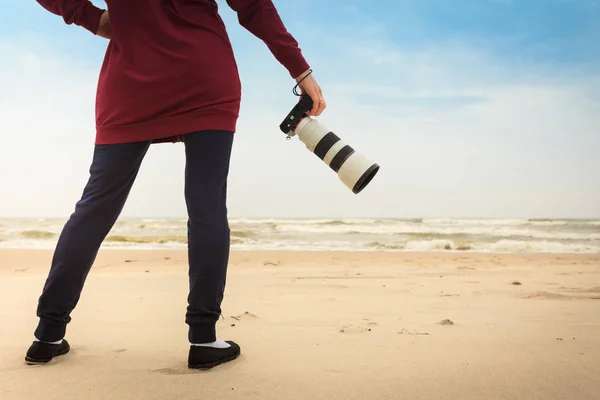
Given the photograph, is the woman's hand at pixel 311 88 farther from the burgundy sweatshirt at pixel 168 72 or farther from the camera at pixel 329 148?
the burgundy sweatshirt at pixel 168 72

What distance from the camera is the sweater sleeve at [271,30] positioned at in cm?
184

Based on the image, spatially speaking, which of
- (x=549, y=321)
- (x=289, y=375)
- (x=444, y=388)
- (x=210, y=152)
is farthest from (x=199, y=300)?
(x=549, y=321)

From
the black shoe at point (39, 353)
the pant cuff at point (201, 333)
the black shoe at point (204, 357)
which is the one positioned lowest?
the black shoe at point (39, 353)

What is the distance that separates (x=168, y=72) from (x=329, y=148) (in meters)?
0.62

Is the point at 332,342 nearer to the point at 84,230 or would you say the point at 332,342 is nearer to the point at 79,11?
the point at 84,230

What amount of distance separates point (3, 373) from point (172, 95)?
1.09 metres

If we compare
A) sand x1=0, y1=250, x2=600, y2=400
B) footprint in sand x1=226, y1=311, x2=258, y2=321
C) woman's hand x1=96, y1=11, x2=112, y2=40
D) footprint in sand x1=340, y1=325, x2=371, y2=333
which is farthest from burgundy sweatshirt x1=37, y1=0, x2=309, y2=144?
footprint in sand x1=226, y1=311, x2=258, y2=321

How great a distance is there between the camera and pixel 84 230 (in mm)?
1824

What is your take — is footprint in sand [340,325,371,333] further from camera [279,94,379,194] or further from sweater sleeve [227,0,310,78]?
sweater sleeve [227,0,310,78]

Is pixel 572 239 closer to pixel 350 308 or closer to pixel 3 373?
pixel 350 308

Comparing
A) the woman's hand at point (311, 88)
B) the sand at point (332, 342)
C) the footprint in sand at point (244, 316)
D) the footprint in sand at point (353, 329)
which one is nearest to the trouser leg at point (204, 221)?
the sand at point (332, 342)

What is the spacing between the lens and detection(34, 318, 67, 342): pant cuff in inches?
72.8

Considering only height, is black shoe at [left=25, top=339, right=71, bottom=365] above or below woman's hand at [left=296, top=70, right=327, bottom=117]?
below

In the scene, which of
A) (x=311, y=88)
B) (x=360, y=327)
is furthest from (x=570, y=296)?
(x=311, y=88)
